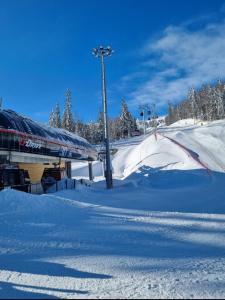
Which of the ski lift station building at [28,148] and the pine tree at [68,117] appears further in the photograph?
the pine tree at [68,117]

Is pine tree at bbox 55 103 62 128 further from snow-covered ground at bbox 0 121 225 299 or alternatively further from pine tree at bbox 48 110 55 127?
snow-covered ground at bbox 0 121 225 299

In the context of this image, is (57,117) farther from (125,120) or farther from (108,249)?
(108,249)

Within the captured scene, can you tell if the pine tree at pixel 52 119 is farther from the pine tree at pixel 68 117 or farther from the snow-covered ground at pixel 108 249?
the snow-covered ground at pixel 108 249

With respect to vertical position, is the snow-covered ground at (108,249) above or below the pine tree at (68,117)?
below

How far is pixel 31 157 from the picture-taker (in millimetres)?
25938

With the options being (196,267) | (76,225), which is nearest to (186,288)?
(196,267)

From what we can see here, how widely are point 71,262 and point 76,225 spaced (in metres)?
4.13

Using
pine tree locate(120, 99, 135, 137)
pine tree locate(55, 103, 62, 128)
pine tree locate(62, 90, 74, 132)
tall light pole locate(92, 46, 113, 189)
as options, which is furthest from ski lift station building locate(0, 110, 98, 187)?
pine tree locate(120, 99, 135, 137)

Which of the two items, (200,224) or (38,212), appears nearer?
(200,224)

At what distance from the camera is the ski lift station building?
70.8 feet

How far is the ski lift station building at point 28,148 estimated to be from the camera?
21594mm

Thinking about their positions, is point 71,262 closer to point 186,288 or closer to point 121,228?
point 186,288

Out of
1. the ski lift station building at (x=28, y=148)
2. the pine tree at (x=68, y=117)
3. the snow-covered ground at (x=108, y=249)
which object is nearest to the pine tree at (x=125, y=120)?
the pine tree at (x=68, y=117)

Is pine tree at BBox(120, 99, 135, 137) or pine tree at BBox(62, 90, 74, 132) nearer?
pine tree at BBox(62, 90, 74, 132)
